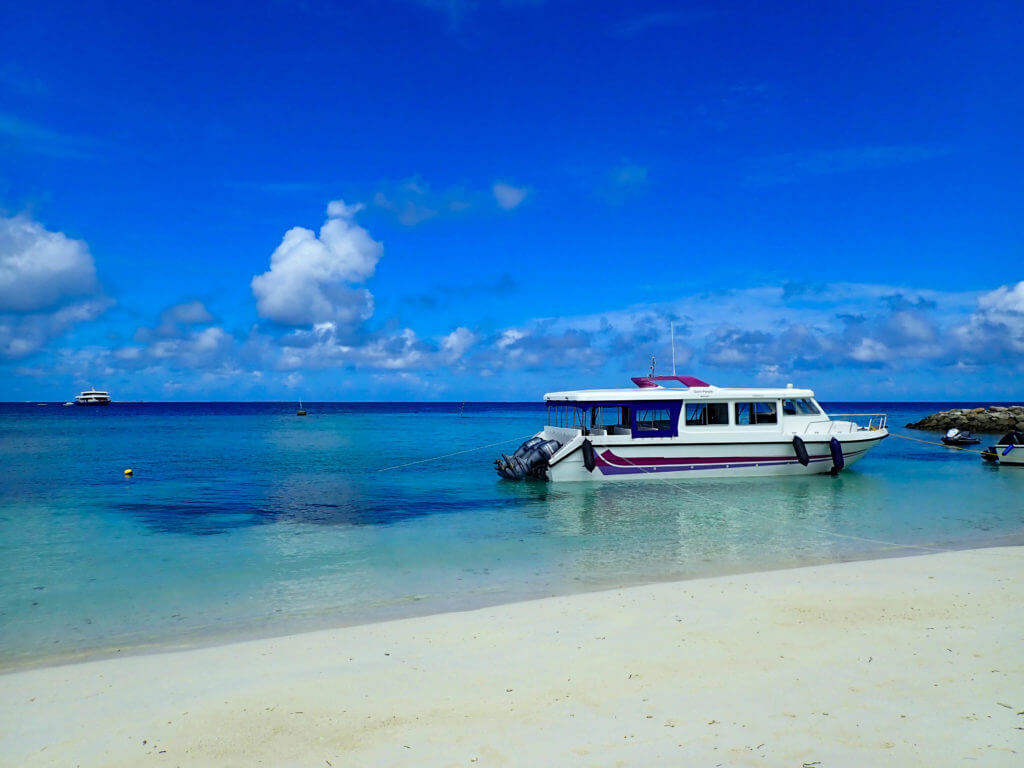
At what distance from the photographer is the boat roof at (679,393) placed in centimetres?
2398

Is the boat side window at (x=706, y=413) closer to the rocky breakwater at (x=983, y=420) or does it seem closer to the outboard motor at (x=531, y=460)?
the outboard motor at (x=531, y=460)

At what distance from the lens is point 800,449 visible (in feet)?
81.7

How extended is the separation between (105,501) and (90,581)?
37.9 ft

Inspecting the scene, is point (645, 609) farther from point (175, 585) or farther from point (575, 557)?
point (175, 585)

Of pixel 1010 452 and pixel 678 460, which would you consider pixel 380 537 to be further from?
pixel 1010 452

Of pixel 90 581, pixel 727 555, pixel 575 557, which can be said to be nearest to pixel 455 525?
pixel 575 557

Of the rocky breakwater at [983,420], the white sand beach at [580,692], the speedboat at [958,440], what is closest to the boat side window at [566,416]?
the white sand beach at [580,692]

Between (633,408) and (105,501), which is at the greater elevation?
(633,408)

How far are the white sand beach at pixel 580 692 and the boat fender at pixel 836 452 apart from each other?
651 inches

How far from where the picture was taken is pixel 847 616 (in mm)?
Result: 8664

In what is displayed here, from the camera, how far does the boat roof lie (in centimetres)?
2398

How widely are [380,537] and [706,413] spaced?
44.6 ft

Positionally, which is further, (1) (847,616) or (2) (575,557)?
(2) (575,557)

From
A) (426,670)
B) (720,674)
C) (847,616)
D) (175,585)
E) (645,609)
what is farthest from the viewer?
(175,585)
